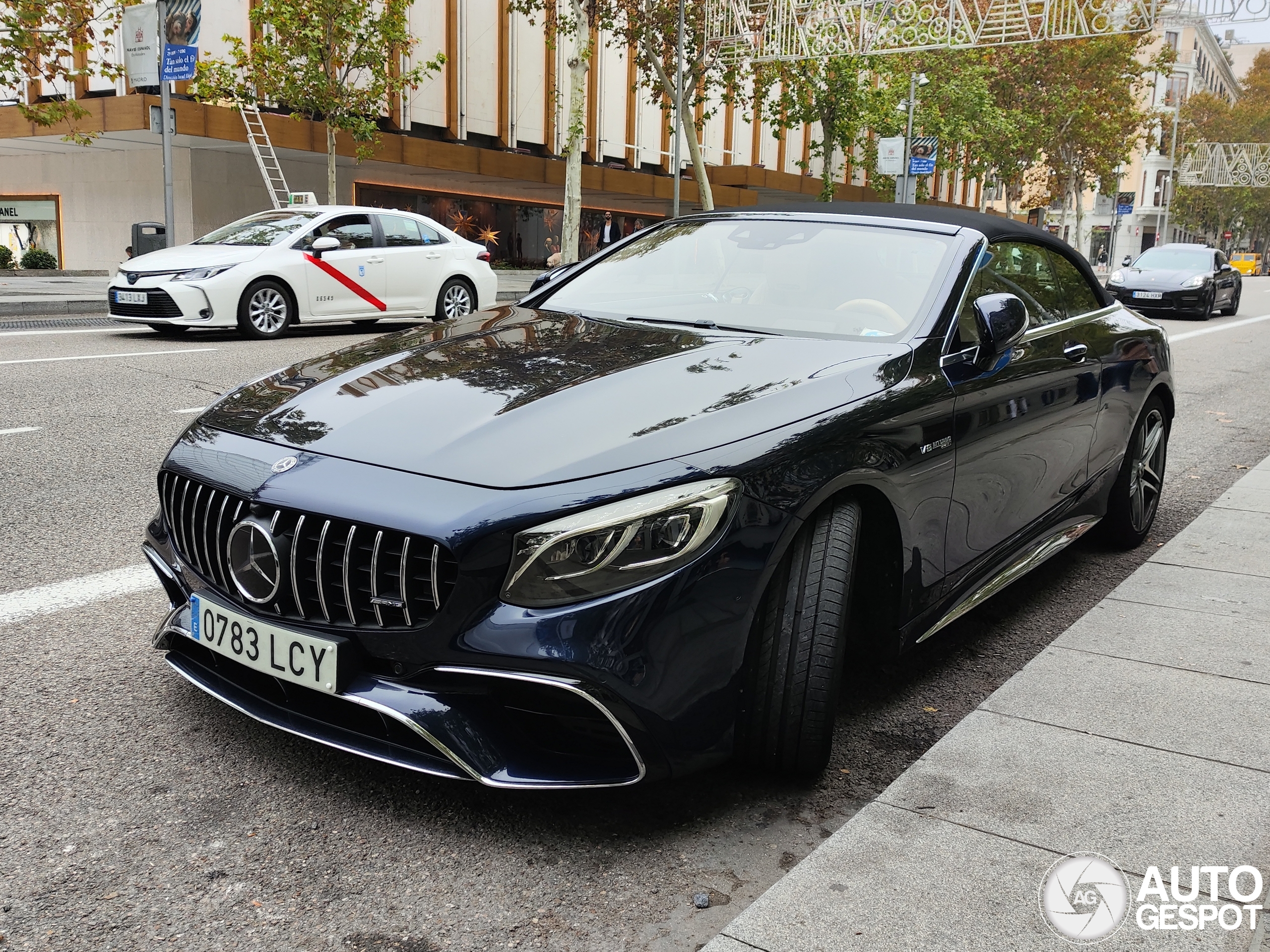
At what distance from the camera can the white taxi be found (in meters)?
12.5

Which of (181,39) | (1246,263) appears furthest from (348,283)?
(1246,263)

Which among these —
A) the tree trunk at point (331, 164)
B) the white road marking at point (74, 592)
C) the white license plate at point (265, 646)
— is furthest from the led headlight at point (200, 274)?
the tree trunk at point (331, 164)

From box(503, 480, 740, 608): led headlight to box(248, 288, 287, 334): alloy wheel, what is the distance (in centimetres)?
1135

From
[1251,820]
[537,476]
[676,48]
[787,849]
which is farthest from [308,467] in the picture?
[676,48]

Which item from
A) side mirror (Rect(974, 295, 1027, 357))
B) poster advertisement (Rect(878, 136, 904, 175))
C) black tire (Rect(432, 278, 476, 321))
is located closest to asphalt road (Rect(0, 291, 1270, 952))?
side mirror (Rect(974, 295, 1027, 357))

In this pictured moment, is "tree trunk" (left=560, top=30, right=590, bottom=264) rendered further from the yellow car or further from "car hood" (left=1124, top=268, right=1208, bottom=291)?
the yellow car

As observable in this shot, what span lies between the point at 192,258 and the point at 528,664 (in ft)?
38.9

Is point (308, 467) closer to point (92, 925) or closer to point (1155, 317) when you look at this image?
point (92, 925)

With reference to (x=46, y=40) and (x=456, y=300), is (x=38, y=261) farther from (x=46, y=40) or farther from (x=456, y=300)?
(x=456, y=300)

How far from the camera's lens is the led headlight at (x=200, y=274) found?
12516 mm

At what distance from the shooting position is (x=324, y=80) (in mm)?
22484

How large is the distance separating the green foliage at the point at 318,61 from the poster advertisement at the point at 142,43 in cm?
383

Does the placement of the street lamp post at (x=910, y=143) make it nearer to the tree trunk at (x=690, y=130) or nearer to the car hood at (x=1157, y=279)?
the tree trunk at (x=690, y=130)

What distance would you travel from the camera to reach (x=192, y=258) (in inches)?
506
